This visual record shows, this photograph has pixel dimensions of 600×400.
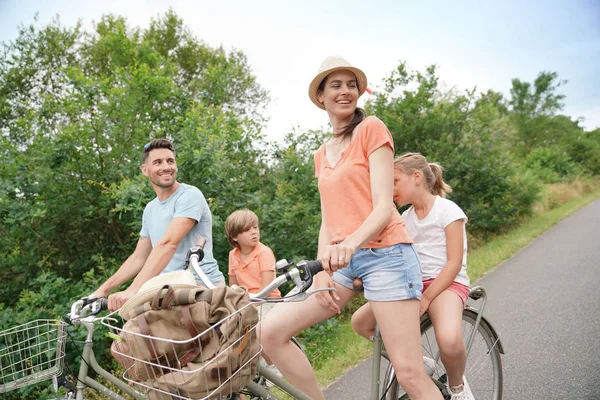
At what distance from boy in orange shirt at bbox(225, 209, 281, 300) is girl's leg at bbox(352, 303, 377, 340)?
1317mm

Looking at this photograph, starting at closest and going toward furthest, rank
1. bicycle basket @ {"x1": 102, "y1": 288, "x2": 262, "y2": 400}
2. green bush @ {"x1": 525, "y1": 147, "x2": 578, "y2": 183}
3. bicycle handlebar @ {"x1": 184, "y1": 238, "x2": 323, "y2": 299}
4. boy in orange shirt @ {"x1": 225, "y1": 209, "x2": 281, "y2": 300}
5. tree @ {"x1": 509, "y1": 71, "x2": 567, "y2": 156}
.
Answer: bicycle basket @ {"x1": 102, "y1": 288, "x2": 262, "y2": 400} → bicycle handlebar @ {"x1": 184, "y1": 238, "x2": 323, "y2": 299} → boy in orange shirt @ {"x1": 225, "y1": 209, "x2": 281, "y2": 300} → green bush @ {"x1": 525, "y1": 147, "x2": 578, "y2": 183} → tree @ {"x1": 509, "y1": 71, "x2": 567, "y2": 156}

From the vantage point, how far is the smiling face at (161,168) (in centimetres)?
315

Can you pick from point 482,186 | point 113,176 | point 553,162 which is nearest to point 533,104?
point 553,162

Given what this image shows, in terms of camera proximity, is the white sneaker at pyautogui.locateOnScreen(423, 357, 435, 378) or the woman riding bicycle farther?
the white sneaker at pyautogui.locateOnScreen(423, 357, 435, 378)

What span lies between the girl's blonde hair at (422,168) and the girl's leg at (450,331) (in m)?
0.68

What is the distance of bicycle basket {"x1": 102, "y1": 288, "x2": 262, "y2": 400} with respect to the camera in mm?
1504

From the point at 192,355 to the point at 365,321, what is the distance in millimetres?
1237

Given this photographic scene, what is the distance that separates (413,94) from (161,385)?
35.7 feet

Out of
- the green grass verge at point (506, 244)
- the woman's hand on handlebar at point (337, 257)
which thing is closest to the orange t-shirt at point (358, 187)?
the woman's hand on handlebar at point (337, 257)

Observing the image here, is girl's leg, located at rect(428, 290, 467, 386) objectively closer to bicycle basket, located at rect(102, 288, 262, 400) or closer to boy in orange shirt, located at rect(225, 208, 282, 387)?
bicycle basket, located at rect(102, 288, 262, 400)

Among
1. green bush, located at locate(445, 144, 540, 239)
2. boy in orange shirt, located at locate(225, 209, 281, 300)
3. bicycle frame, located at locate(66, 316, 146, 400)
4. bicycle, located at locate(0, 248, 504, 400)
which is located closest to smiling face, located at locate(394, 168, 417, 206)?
bicycle, located at locate(0, 248, 504, 400)

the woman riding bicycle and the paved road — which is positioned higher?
the woman riding bicycle

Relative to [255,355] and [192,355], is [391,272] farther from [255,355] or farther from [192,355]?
[192,355]

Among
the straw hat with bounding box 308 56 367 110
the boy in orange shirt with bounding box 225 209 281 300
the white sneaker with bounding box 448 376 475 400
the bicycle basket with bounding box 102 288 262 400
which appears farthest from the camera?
the boy in orange shirt with bounding box 225 209 281 300
